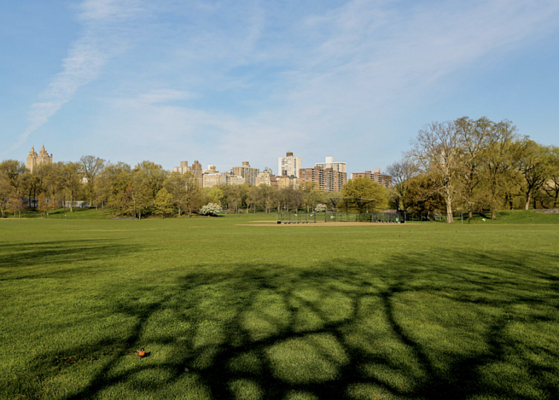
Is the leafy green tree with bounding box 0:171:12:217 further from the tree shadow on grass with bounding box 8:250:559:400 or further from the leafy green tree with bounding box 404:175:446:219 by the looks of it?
the tree shadow on grass with bounding box 8:250:559:400

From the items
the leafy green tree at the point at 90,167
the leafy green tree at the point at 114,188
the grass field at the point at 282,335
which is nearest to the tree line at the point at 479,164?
the grass field at the point at 282,335

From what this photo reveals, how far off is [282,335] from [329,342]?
2.30 ft

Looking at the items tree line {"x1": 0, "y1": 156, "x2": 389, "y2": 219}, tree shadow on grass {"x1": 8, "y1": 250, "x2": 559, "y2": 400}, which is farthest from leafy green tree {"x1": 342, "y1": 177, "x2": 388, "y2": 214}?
tree shadow on grass {"x1": 8, "y1": 250, "x2": 559, "y2": 400}

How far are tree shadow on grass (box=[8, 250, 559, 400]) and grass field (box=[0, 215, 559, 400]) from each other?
0.02 metres

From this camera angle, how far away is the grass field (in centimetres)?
353

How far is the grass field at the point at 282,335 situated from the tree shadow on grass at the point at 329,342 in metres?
0.02

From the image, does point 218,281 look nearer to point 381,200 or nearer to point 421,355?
point 421,355

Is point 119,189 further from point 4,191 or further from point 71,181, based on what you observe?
point 4,191

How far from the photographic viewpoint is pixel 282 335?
4.89 m

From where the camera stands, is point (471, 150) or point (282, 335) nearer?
point (282, 335)

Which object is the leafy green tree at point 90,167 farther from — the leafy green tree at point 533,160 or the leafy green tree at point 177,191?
the leafy green tree at point 533,160

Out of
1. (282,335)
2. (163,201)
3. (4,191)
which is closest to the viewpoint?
(282,335)

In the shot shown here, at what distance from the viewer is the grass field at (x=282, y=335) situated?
3.53m

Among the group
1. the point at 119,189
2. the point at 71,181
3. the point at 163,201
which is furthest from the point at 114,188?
the point at 71,181
